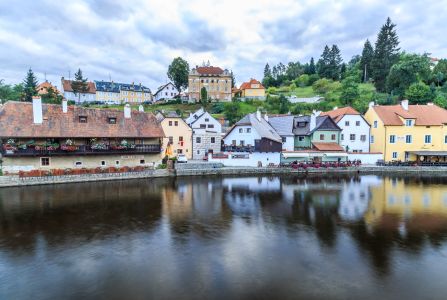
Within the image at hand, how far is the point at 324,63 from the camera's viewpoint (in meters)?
98.8

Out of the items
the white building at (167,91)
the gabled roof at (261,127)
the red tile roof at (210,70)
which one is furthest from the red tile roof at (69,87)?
the gabled roof at (261,127)

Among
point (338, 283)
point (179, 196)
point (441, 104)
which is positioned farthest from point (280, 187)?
point (441, 104)

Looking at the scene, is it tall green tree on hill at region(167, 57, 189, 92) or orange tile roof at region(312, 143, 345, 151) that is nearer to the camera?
orange tile roof at region(312, 143, 345, 151)

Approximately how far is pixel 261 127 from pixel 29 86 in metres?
63.0

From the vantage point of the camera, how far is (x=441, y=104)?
50.4 m

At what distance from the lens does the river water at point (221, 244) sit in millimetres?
9508

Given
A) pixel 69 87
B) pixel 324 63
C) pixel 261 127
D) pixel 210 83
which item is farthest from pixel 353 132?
pixel 69 87

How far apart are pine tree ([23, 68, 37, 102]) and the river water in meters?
52.8

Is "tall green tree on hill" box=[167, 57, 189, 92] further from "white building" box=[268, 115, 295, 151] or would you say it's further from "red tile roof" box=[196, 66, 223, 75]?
"white building" box=[268, 115, 295, 151]

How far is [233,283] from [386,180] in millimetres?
26829

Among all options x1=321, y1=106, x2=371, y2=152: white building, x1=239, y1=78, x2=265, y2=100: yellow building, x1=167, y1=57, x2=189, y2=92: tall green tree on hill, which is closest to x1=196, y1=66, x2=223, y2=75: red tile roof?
x1=167, y1=57, x2=189, y2=92: tall green tree on hill

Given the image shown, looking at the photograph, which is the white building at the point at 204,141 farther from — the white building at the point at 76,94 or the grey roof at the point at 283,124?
the white building at the point at 76,94

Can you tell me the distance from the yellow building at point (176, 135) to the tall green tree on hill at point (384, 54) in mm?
58105

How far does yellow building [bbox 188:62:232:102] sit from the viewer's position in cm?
7494
